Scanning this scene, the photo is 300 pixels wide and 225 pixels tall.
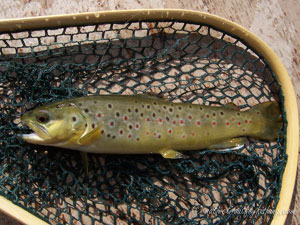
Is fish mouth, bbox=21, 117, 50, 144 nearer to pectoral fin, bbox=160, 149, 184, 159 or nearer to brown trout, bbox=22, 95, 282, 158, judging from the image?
brown trout, bbox=22, 95, 282, 158

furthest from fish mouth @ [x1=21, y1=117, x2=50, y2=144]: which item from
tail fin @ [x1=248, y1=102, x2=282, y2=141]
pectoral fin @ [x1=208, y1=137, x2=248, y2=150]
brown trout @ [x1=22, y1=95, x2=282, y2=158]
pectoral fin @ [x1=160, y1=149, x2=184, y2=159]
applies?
tail fin @ [x1=248, y1=102, x2=282, y2=141]

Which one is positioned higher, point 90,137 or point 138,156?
point 90,137

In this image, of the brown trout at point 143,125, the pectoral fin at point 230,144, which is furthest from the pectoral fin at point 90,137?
the pectoral fin at point 230,144

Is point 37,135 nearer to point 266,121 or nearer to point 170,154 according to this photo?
point 170,154

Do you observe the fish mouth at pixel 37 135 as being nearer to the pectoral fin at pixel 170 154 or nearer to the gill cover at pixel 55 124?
the gill cover at pixel 55 124


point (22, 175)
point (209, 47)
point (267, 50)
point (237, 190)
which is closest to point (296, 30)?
point (267, 50)

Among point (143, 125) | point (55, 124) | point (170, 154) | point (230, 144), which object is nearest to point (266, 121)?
point (230, 144)
